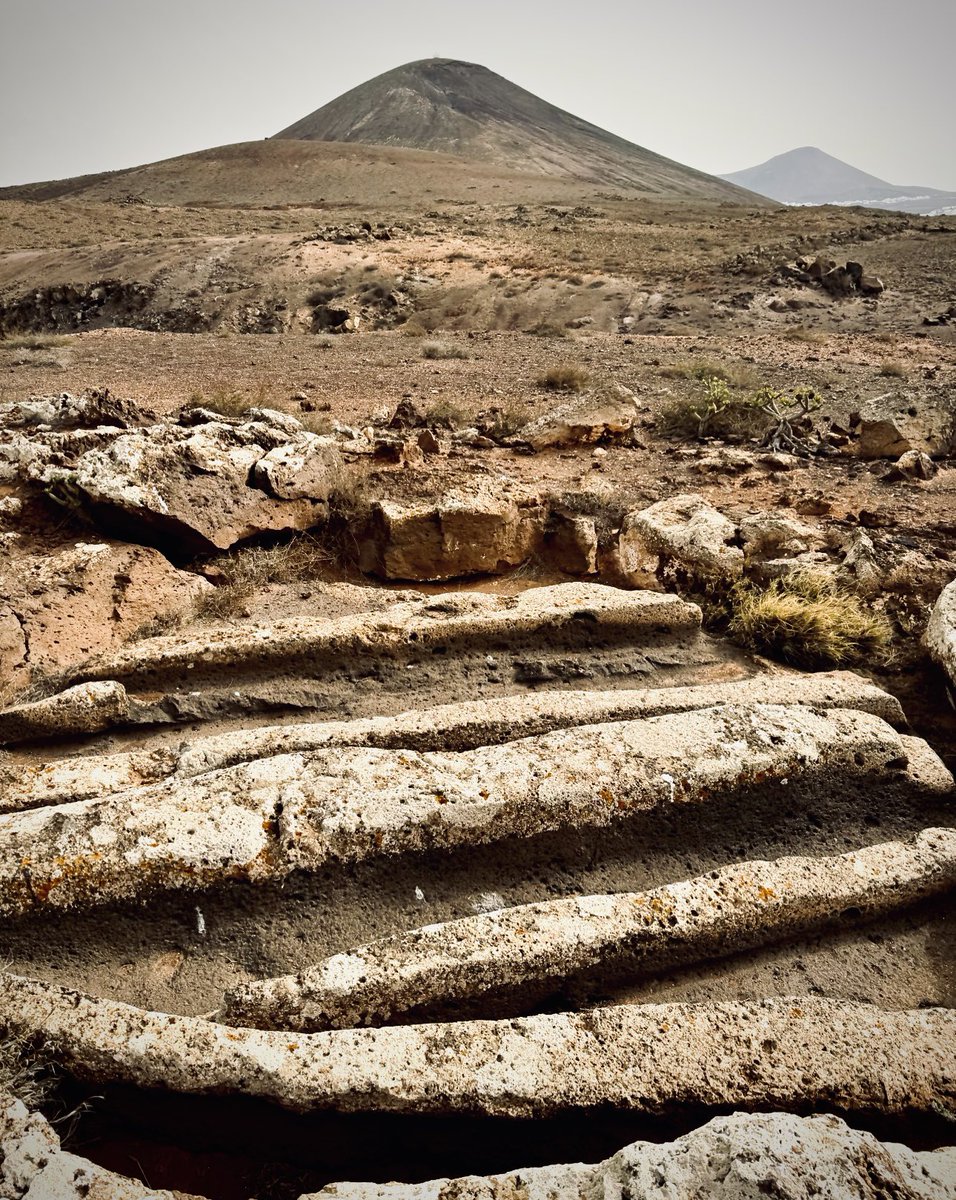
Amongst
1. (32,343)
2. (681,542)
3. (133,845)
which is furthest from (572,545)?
(32,343)

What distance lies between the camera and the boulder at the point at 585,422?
290 inches

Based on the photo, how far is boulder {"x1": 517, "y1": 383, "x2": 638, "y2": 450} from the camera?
7.36 metres

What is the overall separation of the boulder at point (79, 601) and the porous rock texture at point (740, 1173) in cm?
301

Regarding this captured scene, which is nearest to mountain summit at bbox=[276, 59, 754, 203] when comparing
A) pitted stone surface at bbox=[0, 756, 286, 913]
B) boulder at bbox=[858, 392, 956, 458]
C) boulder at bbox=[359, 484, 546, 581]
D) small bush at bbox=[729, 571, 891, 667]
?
boulder at bbox=[858, 392, 956, 458]

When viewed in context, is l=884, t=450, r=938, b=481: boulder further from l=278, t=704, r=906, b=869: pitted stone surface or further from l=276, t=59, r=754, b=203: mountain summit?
l=276, t=59, r=754, b=203: mountain summit

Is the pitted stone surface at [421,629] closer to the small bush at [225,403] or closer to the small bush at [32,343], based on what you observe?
the small bush at [225,403]

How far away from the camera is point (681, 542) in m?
4.68

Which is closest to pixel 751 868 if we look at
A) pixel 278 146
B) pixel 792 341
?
pixel 792 341

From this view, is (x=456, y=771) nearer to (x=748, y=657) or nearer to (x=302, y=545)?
(x=748, y=657)

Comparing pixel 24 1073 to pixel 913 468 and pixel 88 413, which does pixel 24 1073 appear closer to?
pixel 88 413

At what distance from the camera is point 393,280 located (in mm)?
19047

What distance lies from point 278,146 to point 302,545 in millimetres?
59286

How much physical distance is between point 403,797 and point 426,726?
18.3 inches

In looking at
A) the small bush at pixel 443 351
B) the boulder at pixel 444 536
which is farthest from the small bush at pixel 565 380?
the boulder at pixel 444 536
